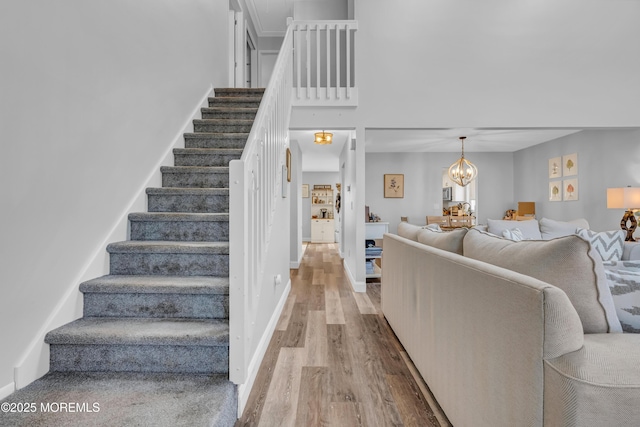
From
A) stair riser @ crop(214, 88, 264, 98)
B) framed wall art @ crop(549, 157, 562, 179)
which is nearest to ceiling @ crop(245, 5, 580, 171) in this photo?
framed wall art @ crop(549, 157, 562, 179)

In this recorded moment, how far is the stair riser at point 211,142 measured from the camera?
2926 millimetres

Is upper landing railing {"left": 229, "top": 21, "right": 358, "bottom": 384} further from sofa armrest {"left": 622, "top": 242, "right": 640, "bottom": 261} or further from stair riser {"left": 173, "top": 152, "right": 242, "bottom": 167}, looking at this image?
sofa armrest {"left": 622, "top": 242, "right": 640, "bottom": 261}

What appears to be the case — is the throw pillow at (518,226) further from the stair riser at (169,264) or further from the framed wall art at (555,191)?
the framed wall art at (555,191)

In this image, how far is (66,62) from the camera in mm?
1626

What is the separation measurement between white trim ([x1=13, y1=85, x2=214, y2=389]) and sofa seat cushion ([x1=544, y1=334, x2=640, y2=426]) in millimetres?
1961

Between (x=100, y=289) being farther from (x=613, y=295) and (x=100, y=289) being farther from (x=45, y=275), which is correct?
(x=613, y=295)

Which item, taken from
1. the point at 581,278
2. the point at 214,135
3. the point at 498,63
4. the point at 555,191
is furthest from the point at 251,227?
the point at 555,191

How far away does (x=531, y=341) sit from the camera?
2.88ft

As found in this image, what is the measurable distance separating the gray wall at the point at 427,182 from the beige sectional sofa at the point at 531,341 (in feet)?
18.6

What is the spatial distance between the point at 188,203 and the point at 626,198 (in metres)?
4.62

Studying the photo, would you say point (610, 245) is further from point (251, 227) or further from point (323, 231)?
point (323, 231)

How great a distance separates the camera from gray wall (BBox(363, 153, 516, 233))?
718 cm

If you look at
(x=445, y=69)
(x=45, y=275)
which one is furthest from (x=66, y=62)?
(x=445, y=69)

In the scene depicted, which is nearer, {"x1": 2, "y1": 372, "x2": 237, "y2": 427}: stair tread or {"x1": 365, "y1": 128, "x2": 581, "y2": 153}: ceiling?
{"x1": 2, "y1": 372, "x2": 237, "y2": 427}: stair tread
